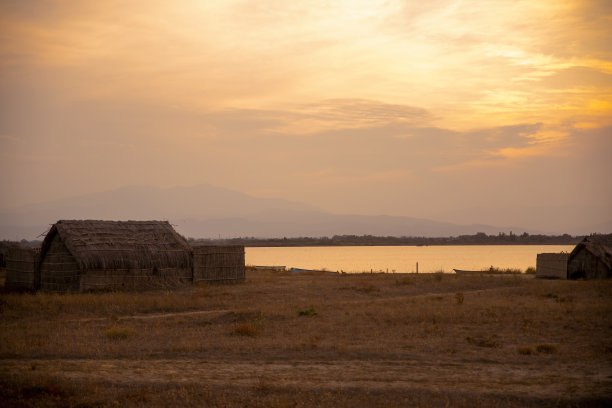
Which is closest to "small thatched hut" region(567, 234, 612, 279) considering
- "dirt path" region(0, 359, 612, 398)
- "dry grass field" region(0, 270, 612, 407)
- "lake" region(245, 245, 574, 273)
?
"dry grass field" region(0, 270, 612, 407)

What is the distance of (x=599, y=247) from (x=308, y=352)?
2801 cm

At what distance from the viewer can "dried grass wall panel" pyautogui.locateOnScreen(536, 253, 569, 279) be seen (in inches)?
1484

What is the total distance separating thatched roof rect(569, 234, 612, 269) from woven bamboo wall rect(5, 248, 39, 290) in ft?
101

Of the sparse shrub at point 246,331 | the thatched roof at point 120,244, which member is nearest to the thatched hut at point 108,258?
the thatched roof at point 120,244

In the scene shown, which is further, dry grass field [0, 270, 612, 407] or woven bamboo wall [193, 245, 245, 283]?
woven bamboo wall [193, 245, 245, 283]

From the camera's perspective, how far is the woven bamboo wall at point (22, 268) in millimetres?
Result: 29594

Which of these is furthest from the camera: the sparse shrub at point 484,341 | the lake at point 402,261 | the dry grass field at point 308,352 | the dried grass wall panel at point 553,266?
the lake at point 402,261

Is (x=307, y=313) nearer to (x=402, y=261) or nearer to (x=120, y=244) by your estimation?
(x=120, y=244)

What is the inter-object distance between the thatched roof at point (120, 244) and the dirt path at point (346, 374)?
15768mm

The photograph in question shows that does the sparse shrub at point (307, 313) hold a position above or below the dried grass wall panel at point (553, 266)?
below

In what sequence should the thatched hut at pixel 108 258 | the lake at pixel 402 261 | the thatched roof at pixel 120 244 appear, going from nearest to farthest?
the thatched hut at pixel 108 258 → the thatched roof at pixel 120 244 → the lake at pixel 402 261

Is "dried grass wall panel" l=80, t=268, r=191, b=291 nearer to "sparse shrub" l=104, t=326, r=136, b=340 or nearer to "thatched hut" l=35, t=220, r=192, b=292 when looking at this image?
"thatched hut" l=35, t=220, r=192, b=292

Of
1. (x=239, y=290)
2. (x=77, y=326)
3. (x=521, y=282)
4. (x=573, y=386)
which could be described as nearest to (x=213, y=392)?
(x=573, y=386)

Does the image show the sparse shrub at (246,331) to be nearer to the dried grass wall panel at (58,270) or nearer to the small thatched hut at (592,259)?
the dried grass wall panel at (58,270)
